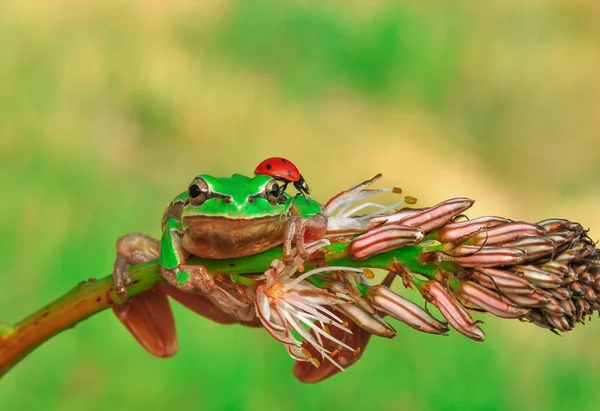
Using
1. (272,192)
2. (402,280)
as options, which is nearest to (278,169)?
(272,192)

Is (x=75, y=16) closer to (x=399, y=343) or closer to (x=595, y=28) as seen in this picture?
(x=399, y=343)

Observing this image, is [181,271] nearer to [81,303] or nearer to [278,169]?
[81,303]

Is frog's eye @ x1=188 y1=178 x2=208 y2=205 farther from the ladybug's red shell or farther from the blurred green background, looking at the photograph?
the blurred green background

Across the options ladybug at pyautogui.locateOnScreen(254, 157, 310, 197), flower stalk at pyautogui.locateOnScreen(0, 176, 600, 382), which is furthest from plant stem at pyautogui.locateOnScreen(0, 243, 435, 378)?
ladybug at pyautogui.locateOnScreen(254, 157, 310, 197)

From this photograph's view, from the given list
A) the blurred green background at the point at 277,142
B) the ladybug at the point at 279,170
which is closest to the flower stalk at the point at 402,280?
the ladybug at the point at 279,170

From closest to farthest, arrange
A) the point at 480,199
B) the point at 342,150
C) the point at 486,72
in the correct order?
the point at 480,199 → the point at 342,150 → the point at 486,72

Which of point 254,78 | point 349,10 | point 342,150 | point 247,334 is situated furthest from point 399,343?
point 349,10

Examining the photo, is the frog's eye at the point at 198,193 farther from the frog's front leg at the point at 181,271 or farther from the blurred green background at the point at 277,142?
the blurred green background at the point at 277,142
